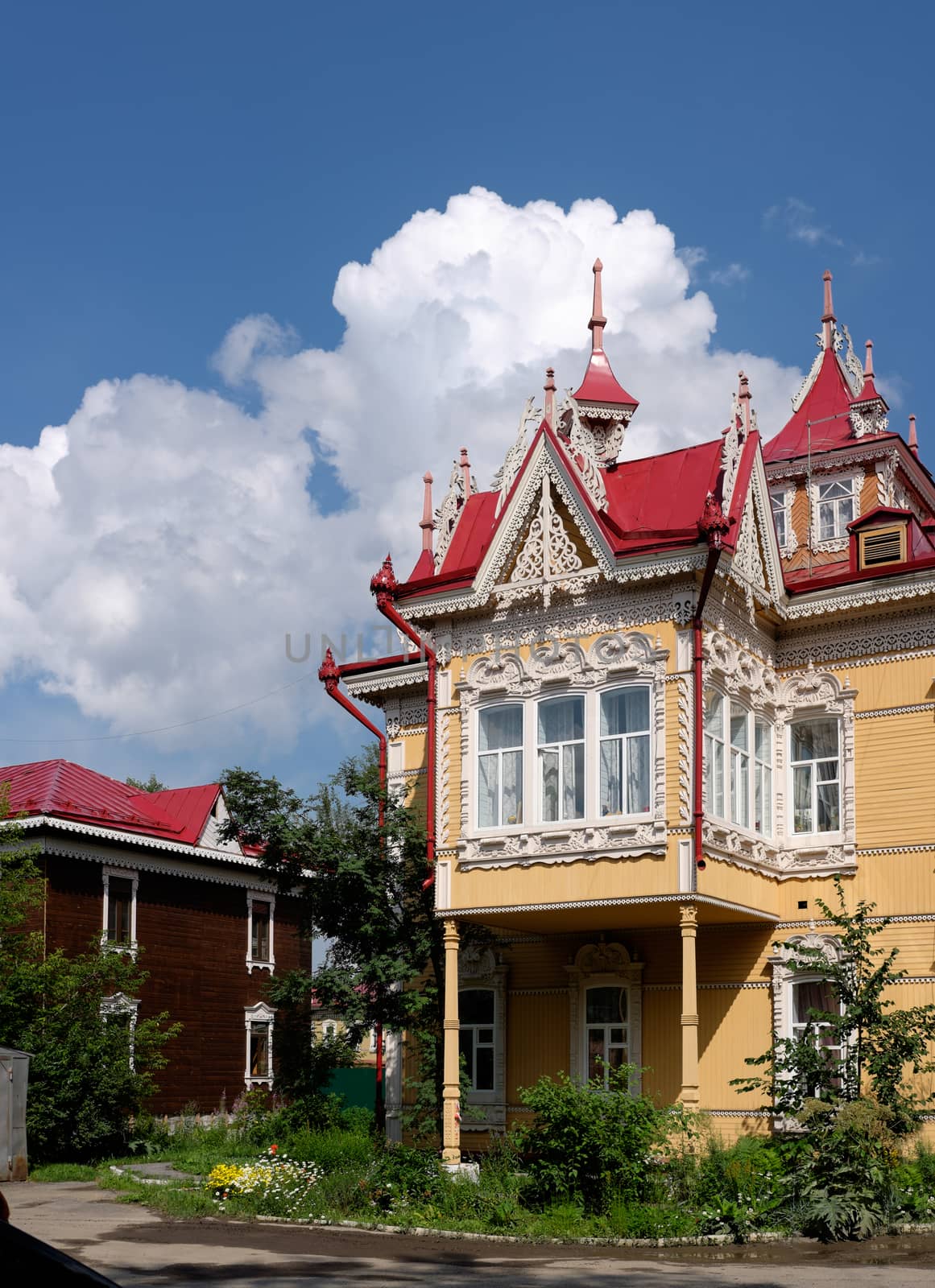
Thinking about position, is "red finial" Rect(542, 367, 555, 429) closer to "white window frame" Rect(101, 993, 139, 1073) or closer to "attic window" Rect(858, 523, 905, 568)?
"attic window" Rect(858, 523, 905, 568)

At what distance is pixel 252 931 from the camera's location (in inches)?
1492

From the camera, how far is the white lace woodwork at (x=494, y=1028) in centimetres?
2330

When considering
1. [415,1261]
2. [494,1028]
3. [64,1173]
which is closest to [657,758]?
[494,1028]

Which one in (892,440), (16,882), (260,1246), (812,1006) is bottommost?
(260,1246)

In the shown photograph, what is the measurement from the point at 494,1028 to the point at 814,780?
6.76m

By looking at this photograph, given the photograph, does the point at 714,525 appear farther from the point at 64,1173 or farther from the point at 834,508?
the point at 64,1173

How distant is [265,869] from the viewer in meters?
24.0

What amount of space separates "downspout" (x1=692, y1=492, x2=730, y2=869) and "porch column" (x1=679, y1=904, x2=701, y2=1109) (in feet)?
2.70

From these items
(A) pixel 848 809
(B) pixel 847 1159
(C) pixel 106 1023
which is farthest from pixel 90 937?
(B) pixel 847 1159

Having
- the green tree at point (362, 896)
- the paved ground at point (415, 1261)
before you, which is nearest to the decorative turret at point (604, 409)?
the green tree at point (362, 896)

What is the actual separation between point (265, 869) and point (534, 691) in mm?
5852

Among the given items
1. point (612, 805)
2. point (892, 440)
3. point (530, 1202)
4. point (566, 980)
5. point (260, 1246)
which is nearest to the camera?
point (260, 1246)

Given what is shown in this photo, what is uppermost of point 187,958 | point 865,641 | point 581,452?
point 581,452

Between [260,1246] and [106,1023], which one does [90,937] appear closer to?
[106,1023]
